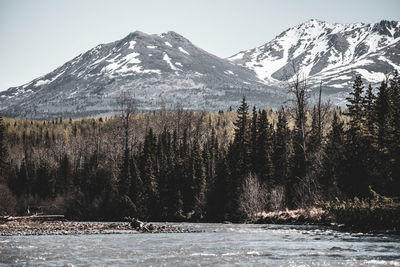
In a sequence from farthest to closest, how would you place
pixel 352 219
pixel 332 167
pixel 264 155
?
pixel 264 155
pixel 332 167
pixel 352 219

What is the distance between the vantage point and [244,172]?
68.2 m

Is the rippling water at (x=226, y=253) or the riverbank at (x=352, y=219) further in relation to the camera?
the riverbank at (x=352, y=219)

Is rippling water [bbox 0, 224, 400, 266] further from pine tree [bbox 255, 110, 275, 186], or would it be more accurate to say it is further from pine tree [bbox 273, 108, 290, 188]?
pine tree [bbox 255, 110, 275, 186]

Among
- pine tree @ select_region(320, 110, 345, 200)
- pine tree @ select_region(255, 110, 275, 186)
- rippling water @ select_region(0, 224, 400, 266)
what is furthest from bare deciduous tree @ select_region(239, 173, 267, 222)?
rippling water @ select_region(0, 224, 400, 266)

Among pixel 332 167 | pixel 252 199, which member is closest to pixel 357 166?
pixel 332 167

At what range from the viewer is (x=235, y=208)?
63.8m

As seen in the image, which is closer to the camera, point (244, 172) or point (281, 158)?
point (244, 172)

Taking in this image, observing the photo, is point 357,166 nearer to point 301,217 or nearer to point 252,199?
point 301,217

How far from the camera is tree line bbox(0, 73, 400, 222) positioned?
42.2m

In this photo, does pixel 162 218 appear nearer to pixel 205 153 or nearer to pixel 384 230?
pixel 205 153

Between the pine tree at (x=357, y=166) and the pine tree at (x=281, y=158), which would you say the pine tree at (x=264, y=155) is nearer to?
the pine tree at (x=281, y=158)

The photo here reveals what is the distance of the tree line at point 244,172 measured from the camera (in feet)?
139

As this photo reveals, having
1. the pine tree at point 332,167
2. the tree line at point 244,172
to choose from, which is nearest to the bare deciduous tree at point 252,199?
the tree line at point 244,172

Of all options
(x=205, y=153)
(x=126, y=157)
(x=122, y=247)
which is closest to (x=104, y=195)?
(x=126, y=157)
